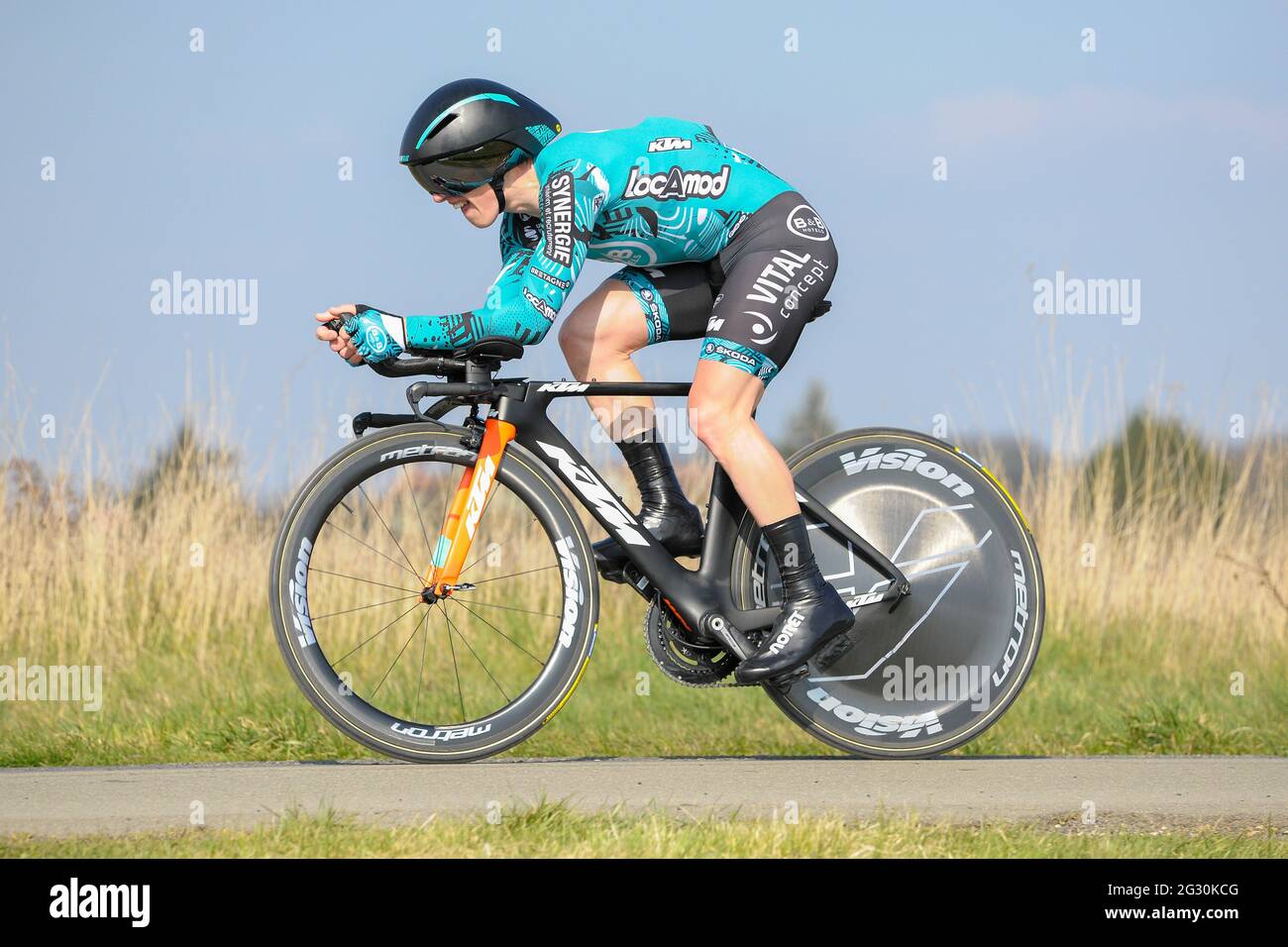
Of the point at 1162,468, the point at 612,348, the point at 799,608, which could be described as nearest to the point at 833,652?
the point at 799,608

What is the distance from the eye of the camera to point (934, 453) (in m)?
5.81

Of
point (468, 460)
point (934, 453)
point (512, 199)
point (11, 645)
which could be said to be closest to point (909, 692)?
point (934, 453)

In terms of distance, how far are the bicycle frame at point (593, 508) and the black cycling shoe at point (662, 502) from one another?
0.12 metres

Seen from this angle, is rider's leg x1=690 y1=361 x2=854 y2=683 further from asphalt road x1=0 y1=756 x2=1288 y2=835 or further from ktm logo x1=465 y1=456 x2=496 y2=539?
ktm logo x1=465 y1=456 x2=496 y2=539

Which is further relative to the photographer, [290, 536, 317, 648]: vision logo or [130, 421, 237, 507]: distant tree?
[130, 421, 237, 507]: distant tree

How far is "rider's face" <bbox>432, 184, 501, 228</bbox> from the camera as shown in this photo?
5160mm

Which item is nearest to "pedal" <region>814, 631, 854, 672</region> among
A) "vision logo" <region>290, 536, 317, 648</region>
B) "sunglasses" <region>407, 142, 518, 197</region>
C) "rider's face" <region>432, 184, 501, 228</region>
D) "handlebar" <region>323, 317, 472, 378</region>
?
Result: "handlebar" <region>323, 317, 472, 378</region>

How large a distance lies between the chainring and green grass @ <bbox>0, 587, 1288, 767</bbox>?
1204 mm

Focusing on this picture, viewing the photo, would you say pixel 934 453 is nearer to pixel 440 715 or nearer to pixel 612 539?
pixel 612 539

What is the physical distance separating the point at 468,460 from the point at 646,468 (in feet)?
2.33

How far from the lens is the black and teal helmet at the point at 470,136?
5.03 metres

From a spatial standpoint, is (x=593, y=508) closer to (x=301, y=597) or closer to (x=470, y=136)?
(x=301, y=597)

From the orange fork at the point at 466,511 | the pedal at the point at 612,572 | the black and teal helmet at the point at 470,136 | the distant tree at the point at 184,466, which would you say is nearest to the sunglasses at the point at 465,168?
the black and teal helmet at the point at 470,136

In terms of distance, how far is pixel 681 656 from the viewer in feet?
17.6
